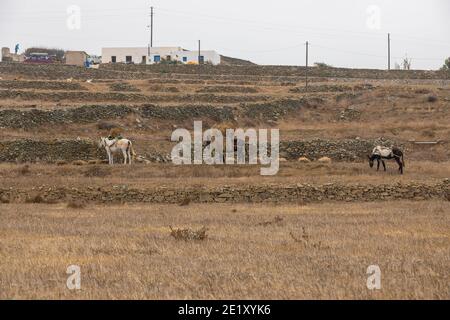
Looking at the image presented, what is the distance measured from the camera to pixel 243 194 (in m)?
26.4

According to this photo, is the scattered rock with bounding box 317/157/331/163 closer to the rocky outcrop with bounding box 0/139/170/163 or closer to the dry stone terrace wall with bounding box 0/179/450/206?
the dry stone terrace wall with bounding box 0/179/450/206

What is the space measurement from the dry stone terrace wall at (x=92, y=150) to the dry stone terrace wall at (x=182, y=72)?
1417 inches

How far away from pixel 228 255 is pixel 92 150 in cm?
2522

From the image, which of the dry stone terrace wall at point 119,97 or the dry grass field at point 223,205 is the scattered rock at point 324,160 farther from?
the dry stone terrace wall at point 119,97

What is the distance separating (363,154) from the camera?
37.9 meters

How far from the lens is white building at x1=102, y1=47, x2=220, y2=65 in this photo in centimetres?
9881

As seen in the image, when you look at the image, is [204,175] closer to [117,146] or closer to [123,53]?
[117,146]

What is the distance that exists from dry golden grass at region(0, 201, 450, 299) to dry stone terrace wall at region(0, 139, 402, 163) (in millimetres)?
14433

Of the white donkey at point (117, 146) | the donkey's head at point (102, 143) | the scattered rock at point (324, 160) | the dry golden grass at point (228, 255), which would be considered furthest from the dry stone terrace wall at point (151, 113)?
the dry golden grass at point (228, 255)

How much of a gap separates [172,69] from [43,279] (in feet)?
234

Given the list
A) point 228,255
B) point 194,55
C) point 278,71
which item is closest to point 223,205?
point 228,255

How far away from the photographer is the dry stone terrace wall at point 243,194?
86.1 ft

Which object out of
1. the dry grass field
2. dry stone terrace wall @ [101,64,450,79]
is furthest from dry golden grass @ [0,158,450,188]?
dry stone terrace wall @ [101,64,450,79]
